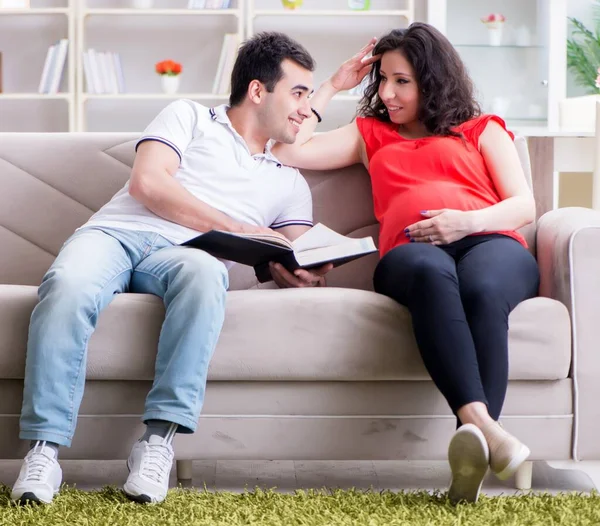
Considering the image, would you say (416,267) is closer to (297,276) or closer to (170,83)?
(297,276)

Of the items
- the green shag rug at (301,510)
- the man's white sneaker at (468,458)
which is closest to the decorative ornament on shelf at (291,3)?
the green shag rug at (301,510)

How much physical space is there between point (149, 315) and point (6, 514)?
444 mm

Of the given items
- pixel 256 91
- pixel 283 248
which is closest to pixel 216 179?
pixel 256 91

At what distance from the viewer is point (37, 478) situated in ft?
Result: 4.86

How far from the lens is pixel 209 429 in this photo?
1.69 meters

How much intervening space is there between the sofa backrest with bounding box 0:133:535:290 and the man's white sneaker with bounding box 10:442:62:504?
0.75 meters

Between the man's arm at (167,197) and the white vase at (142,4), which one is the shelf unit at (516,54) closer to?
the white vase at (142,4)

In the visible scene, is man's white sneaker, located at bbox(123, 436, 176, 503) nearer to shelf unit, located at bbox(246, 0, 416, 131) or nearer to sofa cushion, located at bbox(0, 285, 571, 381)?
sofa cushion, located at bbox(0, 285, 571, 381)

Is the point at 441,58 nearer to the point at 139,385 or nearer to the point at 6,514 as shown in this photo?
the point at 139,385

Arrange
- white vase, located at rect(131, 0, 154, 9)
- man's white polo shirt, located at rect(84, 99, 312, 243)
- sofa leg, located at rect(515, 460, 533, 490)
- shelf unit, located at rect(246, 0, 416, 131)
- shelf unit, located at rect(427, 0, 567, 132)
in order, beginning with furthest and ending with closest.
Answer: shelf unit, located at rect(246, 0, 416, 131) < white vase, located at rect(131, 0, 154, 9) < shelf unit, located at rect(427, 0, 567, 132) < man's white polo shirt, located at rect(84, 99, 312, 243) < sofa leg, located at rect(515, 460, 533, 490)

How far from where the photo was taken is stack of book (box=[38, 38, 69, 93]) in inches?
183

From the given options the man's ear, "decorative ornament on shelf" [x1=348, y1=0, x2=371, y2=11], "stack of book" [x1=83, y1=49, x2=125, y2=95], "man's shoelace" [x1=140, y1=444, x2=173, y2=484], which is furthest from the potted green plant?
"man's shoelace" [x1=140, y1=444, x2=173, y2=484]

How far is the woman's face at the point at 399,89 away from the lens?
2.08m

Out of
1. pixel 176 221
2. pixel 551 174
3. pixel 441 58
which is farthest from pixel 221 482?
pixel 551 174
